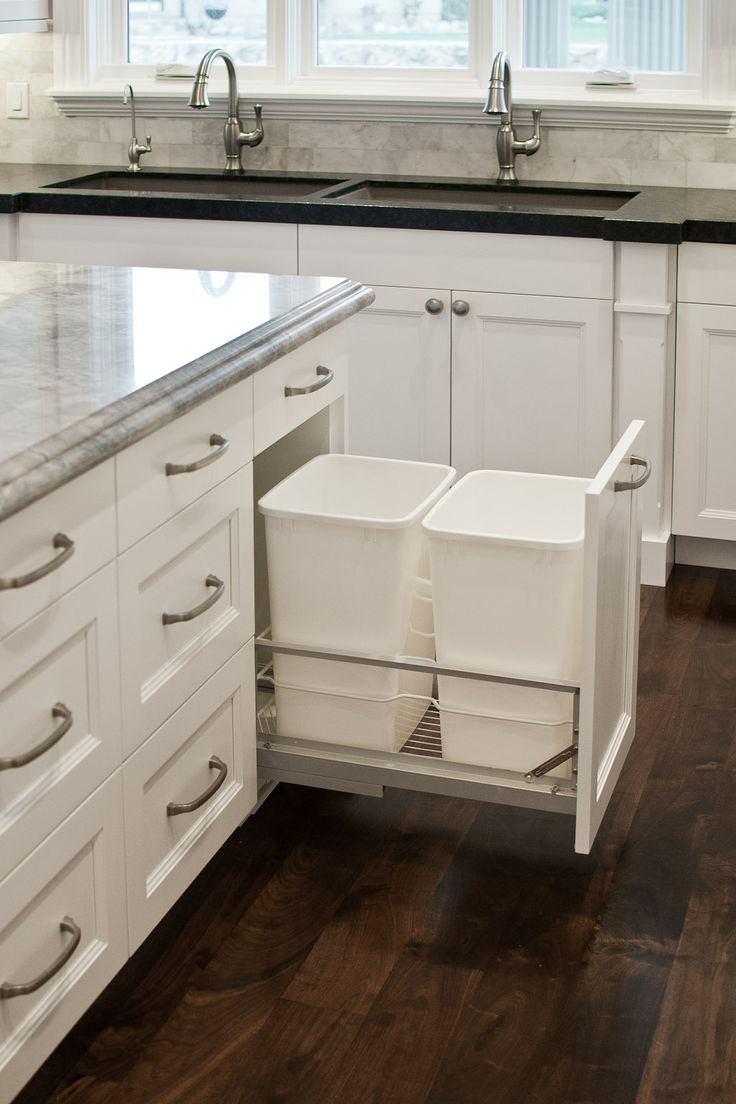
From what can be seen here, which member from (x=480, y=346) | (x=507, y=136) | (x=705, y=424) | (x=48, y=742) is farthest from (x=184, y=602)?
(x=507, y=136)

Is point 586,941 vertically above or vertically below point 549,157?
below

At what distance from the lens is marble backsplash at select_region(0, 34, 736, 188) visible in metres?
3.77

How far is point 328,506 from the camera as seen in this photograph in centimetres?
238

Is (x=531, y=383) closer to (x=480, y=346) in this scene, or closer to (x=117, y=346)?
(x=480, y=346)

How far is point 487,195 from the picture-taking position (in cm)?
384

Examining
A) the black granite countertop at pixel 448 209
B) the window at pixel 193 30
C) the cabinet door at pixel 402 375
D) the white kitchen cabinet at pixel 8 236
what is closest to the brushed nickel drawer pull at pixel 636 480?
the black granite countertop at pixel 448 209

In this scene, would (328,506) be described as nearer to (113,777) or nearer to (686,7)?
(113,777)

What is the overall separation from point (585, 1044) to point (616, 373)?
1922mm

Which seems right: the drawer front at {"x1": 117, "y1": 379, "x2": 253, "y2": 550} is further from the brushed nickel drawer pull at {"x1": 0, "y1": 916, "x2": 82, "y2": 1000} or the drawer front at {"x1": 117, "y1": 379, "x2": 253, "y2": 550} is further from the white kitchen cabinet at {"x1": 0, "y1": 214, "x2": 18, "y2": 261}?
the white kitchen cabinet at {"x1": 0, "y1": 214, "x2": 18, "y2": 261}

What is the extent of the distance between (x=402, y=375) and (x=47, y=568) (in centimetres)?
222

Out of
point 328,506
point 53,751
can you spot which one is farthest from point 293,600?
point 53,751

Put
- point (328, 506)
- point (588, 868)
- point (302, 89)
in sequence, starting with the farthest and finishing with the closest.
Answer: point (302, 89), point (328, 506), point (588, 868)

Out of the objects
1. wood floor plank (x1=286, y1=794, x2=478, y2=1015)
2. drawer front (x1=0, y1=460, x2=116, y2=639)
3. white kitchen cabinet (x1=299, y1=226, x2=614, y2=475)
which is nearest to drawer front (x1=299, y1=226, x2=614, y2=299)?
white kitchen cabinet (x1=299, y1=226, x2=614, y2=475)

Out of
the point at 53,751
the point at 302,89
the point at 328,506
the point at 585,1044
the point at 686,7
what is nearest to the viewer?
the point at 53,751
